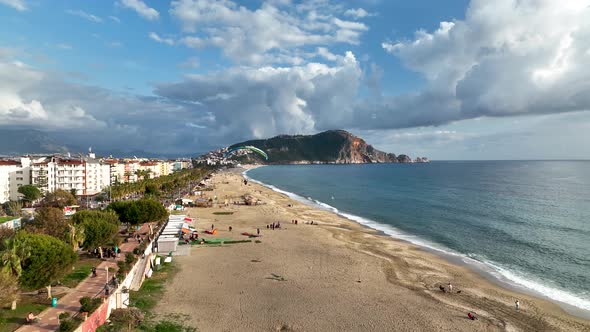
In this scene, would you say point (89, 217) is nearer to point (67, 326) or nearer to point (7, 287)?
point (7, 287)

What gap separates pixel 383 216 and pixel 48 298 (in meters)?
55.6

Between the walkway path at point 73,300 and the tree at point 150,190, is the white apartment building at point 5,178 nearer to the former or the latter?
the tree at point 150,190

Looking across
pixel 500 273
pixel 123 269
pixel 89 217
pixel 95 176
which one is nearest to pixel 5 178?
pixel 95 176

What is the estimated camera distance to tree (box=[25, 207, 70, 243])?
97.3ft

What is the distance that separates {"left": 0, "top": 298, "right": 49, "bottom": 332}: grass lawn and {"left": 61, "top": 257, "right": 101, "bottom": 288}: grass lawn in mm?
3037

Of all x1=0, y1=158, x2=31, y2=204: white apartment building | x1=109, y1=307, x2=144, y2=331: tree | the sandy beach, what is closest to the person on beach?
x1=109, y1=307, x2=144, y2=331: tree

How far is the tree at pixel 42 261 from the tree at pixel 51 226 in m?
7.53

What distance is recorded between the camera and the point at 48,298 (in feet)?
70.6

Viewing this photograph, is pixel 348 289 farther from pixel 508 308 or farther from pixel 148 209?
pixel 148 209

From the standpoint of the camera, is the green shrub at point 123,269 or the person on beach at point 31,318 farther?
the green shrub at point 123,269

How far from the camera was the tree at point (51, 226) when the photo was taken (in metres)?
29.7

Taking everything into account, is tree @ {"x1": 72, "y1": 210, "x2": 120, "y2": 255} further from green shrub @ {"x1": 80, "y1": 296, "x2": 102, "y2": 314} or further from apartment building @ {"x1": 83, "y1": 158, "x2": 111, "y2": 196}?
apartment building @ {"x1": 83, "y1": 158, "x2": 111, "y2": 196}

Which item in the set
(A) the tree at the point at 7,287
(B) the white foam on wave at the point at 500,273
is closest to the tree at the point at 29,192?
(A) the tree at the point at 7,287

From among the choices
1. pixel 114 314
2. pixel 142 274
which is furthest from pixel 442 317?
pixel 142 274
